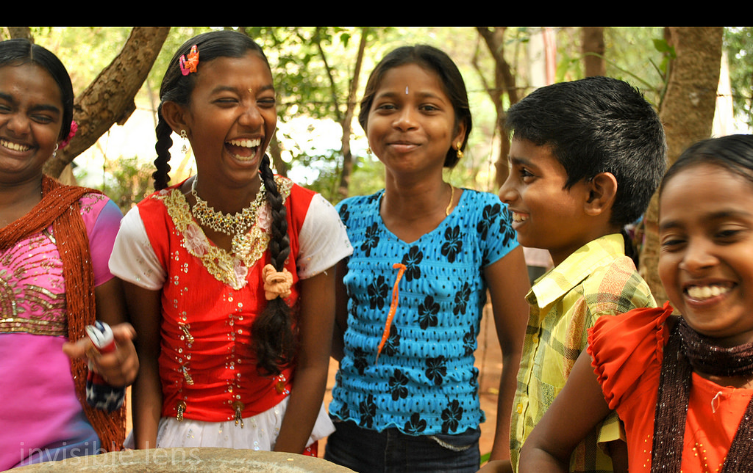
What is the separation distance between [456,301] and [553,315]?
0.51 meters

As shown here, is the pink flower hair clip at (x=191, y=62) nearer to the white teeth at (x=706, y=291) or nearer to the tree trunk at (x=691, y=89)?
the white teeth at (x=706, y=291)

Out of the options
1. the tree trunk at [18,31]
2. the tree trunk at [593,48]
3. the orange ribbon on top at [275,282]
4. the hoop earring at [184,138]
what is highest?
the tree trunk at [593,48]

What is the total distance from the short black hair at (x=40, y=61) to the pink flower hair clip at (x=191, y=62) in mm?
423

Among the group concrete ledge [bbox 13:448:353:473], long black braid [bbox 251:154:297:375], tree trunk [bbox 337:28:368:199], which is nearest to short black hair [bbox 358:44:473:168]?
long black braid [bbox 251:154:297:375]

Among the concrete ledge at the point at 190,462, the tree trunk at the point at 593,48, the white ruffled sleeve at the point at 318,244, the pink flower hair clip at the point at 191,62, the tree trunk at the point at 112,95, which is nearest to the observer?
the concrete ledge at the point at 190,462

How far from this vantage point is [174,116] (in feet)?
6.06

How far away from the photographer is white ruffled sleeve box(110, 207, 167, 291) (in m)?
1.76

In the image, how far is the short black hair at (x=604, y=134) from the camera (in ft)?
5.08

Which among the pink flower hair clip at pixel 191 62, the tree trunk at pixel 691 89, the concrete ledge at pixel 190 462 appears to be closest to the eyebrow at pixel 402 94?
the pink flower hair clip at pixel 191 62

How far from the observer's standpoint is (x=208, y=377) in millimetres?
1810

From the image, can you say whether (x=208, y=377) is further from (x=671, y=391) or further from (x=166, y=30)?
(x=166, y=30)

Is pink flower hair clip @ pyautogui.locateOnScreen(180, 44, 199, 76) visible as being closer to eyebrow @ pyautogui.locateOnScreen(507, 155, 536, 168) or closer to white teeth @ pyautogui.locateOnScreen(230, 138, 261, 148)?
white teeth @ pyautogui.locateOnScreen(230, 138, 261, 148)

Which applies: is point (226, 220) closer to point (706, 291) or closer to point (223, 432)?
point (223, 432)

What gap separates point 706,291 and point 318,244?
1073mm
